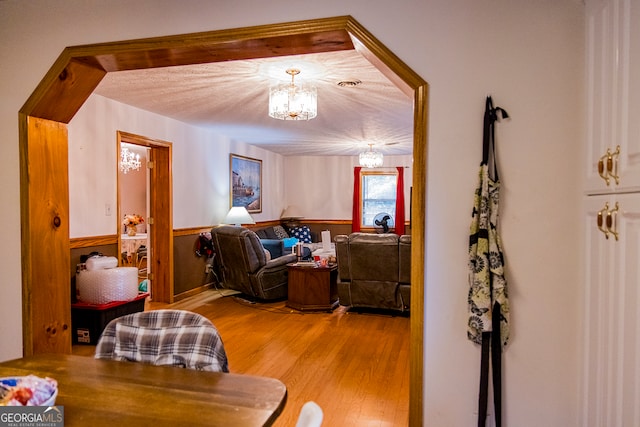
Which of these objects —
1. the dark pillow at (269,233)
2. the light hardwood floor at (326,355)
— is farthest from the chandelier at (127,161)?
the light hardwood floor at (326,355)

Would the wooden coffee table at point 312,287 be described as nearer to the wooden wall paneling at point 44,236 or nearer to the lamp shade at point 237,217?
the lamp shade at point 237,217

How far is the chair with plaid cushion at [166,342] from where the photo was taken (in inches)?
55.0

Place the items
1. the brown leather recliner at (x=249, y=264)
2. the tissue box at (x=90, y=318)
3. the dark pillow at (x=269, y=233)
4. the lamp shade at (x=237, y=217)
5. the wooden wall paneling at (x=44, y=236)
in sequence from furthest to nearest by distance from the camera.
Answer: the dark pillow at (x=269, y=233), the lamp shade at (x=237, y=217), the brown leather recliner at (x=249, y=264), the tissue box at (x=90, y=318), the wooden wall paneling at (x=44, y=236)

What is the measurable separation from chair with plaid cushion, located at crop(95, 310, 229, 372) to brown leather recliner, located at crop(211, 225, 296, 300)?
137 inches

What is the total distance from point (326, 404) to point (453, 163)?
1.72 m

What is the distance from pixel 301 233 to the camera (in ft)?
28.0

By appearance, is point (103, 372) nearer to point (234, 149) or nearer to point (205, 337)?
point (205, 337)

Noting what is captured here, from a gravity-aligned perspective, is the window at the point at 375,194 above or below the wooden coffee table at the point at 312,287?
above

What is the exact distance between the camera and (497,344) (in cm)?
162

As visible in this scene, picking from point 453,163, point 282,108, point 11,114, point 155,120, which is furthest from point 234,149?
point 453,163

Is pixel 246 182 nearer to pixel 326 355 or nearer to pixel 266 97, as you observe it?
pixel 266 97

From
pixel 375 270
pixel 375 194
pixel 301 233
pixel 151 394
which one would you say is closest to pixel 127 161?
pixel 301 233

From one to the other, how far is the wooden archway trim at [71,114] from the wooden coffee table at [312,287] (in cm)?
270

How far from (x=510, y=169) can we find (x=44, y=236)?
7.99 ft
